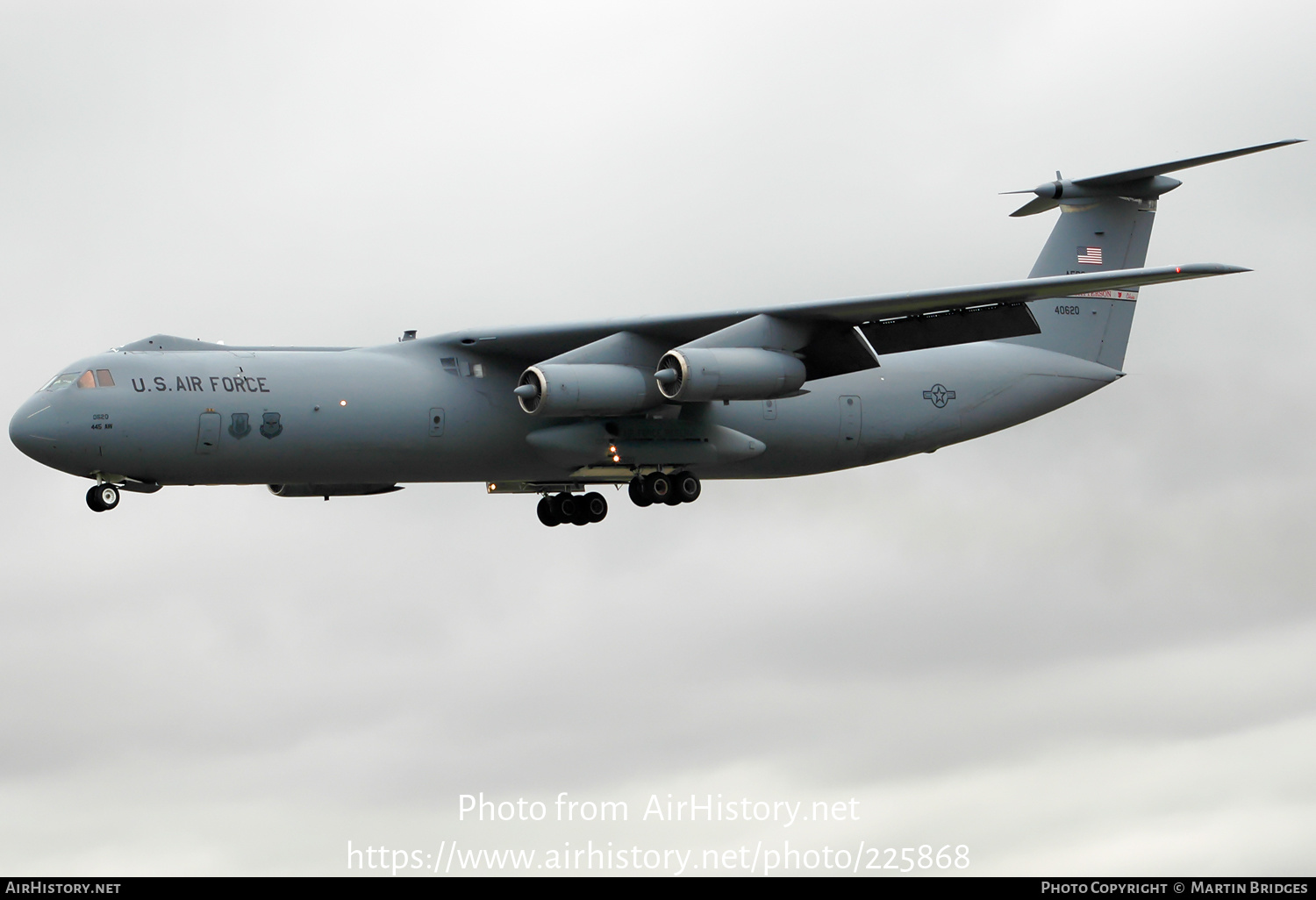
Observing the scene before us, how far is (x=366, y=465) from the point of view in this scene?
82.2ft

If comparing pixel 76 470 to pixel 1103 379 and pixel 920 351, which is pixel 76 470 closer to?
pixel 920 351

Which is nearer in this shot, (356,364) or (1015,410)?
(356,364)

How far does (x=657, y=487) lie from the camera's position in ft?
89.4

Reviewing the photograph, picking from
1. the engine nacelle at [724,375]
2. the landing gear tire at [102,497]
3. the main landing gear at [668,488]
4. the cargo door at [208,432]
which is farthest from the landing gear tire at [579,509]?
the landing gear tire at [102,497]

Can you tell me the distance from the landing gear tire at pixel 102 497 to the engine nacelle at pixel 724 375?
25.4 feet

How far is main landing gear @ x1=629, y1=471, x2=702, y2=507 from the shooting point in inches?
1073

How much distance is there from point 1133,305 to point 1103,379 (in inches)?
61.2

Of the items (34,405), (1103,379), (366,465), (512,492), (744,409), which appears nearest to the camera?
(34,405)

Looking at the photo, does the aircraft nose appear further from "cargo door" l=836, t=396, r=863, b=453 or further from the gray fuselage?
"cargo door" l=836, t=396, r=863, b=453

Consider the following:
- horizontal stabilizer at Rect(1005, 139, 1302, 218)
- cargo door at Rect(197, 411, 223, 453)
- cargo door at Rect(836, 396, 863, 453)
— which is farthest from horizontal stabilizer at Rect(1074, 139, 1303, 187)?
cargo door at Rect(197, 411, 223, 453)

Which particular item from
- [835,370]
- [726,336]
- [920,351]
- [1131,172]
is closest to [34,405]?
[726,336]

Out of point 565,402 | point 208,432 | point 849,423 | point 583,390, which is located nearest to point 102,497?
point 208,432

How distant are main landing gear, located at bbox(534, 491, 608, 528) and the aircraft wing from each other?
347cm

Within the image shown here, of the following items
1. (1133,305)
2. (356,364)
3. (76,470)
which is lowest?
(76,470)
